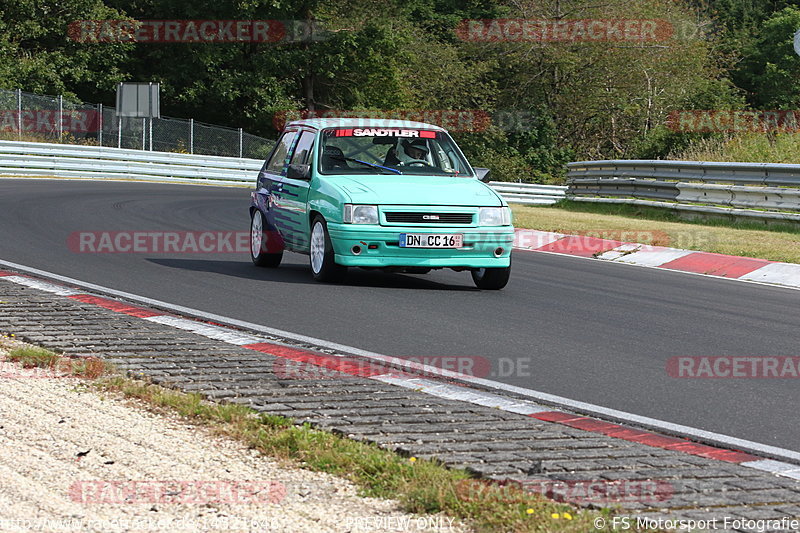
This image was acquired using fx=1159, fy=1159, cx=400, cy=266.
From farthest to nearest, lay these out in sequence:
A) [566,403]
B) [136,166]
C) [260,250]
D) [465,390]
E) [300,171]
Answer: [136,166], [260,250], [300,171], [465,390], [566,403]

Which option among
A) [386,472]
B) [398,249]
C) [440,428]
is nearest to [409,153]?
[398,249]

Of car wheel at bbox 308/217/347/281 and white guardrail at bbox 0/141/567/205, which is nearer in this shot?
car wheel at bbox 308/217/347/281

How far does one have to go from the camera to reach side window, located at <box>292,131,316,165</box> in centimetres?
1246

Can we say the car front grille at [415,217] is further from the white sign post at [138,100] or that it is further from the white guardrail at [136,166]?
the white sign post at [138,100]

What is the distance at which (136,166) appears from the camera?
3512cm

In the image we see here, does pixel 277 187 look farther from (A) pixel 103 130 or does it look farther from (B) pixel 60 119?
(A) pixel 103 130

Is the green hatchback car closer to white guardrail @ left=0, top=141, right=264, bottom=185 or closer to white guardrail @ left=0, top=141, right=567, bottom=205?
white guardrail @ left=0, top=141, right=567, bottom=205

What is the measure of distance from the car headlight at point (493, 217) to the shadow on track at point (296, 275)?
2.40ft

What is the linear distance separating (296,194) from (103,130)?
2688 cm

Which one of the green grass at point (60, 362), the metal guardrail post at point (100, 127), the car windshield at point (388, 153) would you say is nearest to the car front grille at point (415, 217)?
the car windshield at point (388, 153)

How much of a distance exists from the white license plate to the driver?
139 cm

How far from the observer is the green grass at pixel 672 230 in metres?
15.2

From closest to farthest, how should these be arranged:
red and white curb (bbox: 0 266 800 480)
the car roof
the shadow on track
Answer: red and white curb (bbox: 0 266 800 480) → the shadow on track → the car roof

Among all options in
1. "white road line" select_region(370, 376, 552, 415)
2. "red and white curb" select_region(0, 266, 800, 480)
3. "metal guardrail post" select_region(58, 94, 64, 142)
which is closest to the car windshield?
"red and white curb" select_region(0, 266, 800, 480)
